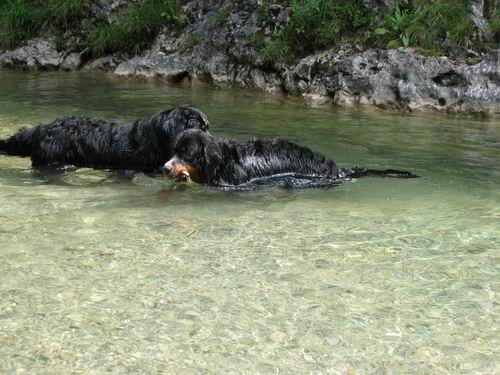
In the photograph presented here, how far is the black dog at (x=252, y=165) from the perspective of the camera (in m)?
4.84

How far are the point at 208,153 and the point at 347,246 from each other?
1666 mm

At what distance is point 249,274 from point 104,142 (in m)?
2.65

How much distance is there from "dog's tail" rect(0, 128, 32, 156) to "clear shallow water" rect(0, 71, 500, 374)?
0.52ft

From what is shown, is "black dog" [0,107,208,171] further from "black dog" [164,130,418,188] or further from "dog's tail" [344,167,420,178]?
"dog's tail" [344,167,420,178]

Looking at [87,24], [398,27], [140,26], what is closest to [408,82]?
[398,27]

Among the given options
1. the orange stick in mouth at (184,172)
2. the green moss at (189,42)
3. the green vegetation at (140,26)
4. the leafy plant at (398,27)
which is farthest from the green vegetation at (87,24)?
the orange stick in mouth at (184,172)

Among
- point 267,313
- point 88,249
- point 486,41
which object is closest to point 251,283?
point 267,313

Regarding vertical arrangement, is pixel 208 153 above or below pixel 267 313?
above

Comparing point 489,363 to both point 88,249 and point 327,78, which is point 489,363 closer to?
point 88,249

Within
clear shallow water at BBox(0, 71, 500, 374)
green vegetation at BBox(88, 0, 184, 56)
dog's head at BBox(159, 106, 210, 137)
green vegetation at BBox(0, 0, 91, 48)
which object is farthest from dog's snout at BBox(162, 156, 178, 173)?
green vegetation at BBox(0, 0, 91, 48)

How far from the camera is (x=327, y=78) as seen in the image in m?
9.49

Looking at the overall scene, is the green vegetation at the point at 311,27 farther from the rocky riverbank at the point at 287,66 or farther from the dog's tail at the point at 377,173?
the dog's tail at the point at 377,173

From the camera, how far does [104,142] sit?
17.7 ft

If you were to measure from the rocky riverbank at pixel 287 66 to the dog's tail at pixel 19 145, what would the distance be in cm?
469
